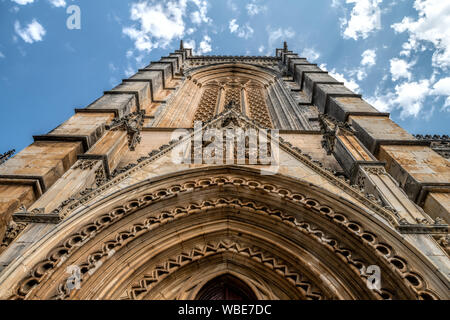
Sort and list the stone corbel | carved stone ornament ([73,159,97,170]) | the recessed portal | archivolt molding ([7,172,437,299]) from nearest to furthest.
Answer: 1. archivolt molding ([7,172,437,299])
2. the stone corbel
3. the recessed portal
4. carved stone ornament ([73,159,97,170])

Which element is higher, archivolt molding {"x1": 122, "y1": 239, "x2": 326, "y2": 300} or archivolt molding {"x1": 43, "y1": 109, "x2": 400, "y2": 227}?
archivolt molding {"x1": 43, "y1": 109, "x2": 400, "y2": 227}

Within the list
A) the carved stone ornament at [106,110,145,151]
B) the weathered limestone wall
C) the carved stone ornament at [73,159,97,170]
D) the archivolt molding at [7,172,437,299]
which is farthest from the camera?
the carved stone ornament at [106,110,145,151]

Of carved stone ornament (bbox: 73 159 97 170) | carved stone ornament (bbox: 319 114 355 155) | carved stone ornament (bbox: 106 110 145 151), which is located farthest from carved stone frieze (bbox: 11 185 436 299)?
carved stone ornament (bbox: 106 110 145 151)

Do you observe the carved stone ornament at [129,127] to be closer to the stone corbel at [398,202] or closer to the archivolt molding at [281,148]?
the archivolt molding at [281,148]

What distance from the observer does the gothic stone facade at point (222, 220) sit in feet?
12.4

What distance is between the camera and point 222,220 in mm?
5594

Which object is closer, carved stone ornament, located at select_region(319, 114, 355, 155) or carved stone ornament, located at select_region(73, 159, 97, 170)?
carved stone ornament, located at select_region(73, 159, 97, 170)

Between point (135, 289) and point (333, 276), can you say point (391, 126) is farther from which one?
point (135, 289)

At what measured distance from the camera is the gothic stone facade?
3789 mm

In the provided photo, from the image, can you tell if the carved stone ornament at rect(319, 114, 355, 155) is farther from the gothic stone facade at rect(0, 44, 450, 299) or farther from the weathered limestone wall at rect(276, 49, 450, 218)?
the weathered limestone wall at rect(276, 49, 450, 218)

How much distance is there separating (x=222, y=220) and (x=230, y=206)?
1.02 feet

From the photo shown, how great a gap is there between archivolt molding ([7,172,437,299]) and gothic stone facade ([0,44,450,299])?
0.06 feet

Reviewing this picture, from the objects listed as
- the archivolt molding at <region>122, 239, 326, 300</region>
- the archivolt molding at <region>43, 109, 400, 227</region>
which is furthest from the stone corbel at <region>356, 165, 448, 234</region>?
the archivolt molding at <region>122, 239, 326, 300</region>

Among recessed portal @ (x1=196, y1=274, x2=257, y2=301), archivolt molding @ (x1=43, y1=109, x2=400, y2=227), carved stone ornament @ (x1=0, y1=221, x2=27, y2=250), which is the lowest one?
recessed portal @ (x1=196, y1=274, x2=257, y2=301)
